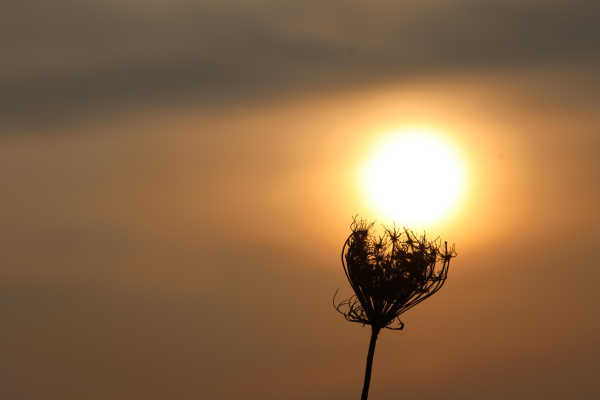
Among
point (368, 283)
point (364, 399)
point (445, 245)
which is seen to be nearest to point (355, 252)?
point (368, 283)

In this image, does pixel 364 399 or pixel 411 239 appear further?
pixel 411 239

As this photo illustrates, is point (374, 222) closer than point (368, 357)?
No

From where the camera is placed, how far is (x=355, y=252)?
29.3 m

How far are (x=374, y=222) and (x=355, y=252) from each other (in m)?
1.57

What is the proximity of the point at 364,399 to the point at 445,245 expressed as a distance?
6630 millimetres

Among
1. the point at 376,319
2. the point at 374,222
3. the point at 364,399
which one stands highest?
the point at 374,222

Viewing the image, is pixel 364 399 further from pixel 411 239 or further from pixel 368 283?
pixel 411 239

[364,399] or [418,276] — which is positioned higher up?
[418,276]

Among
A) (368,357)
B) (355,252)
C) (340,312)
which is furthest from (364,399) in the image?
(355,252)

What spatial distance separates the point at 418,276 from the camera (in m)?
28.1

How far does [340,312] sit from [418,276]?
130 inches

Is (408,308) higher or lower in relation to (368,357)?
higher

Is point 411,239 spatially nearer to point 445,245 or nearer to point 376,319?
point 445,245

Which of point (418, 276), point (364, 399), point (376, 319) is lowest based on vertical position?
point (364, 399)
